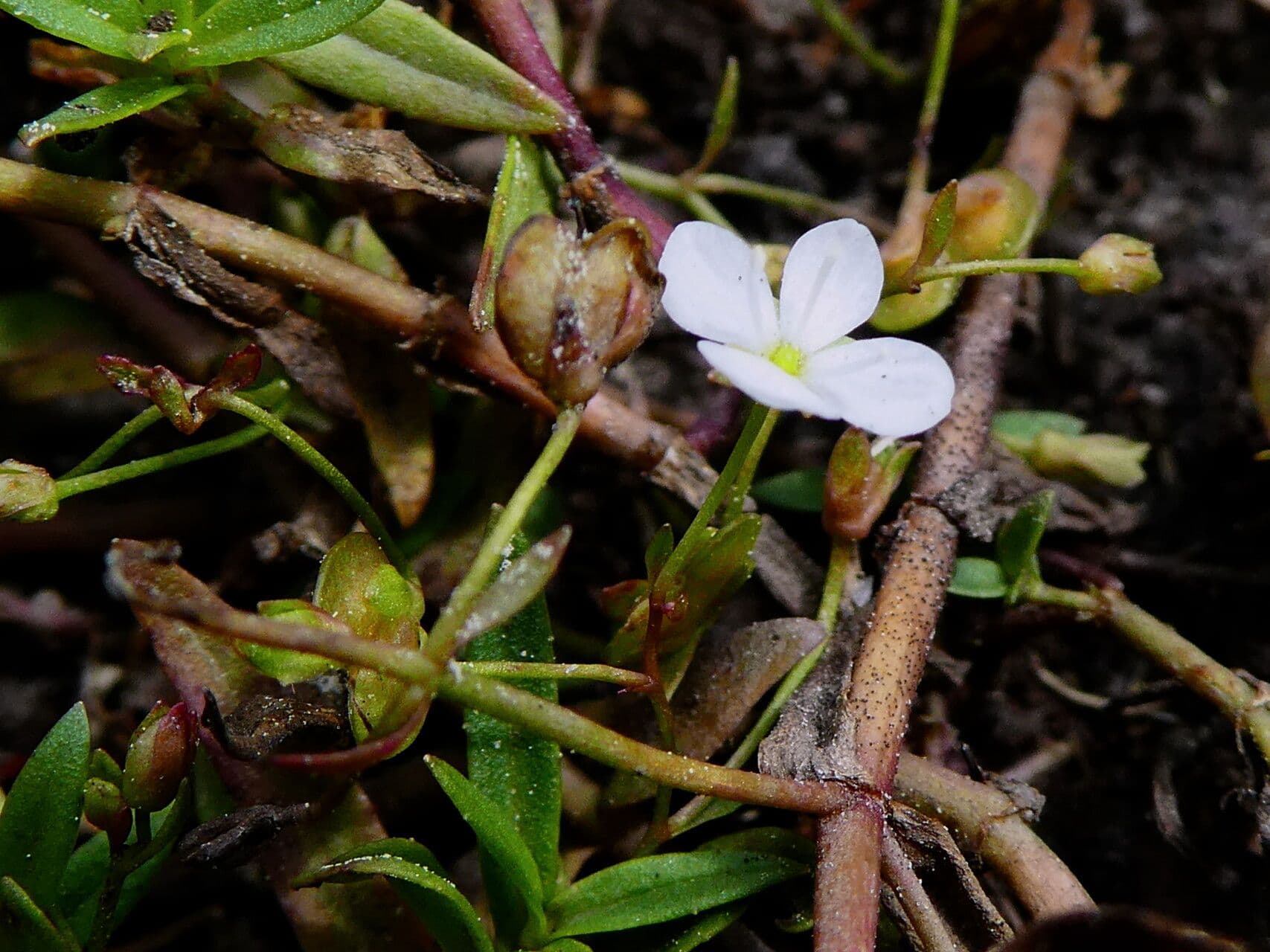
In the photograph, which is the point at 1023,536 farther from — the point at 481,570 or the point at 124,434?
the point at 124,434

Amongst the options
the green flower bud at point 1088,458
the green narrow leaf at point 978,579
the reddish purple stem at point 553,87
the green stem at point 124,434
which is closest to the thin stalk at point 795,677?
the green narrow leaf at point 978,579

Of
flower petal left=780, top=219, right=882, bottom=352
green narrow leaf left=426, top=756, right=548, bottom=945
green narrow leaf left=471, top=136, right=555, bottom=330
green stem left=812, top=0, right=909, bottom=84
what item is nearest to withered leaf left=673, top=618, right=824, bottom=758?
green narrow leaf left=426, top=756, right=548, bottom=945

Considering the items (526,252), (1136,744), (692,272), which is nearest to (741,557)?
(692,272)

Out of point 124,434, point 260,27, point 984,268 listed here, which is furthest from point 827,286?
point 124,434

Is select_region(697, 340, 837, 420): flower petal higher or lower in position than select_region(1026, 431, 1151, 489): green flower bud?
lower

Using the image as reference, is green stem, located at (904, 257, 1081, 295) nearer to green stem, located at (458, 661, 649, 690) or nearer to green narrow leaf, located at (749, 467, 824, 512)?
green narrow leaf, located at (749, 467, 824, 512)
